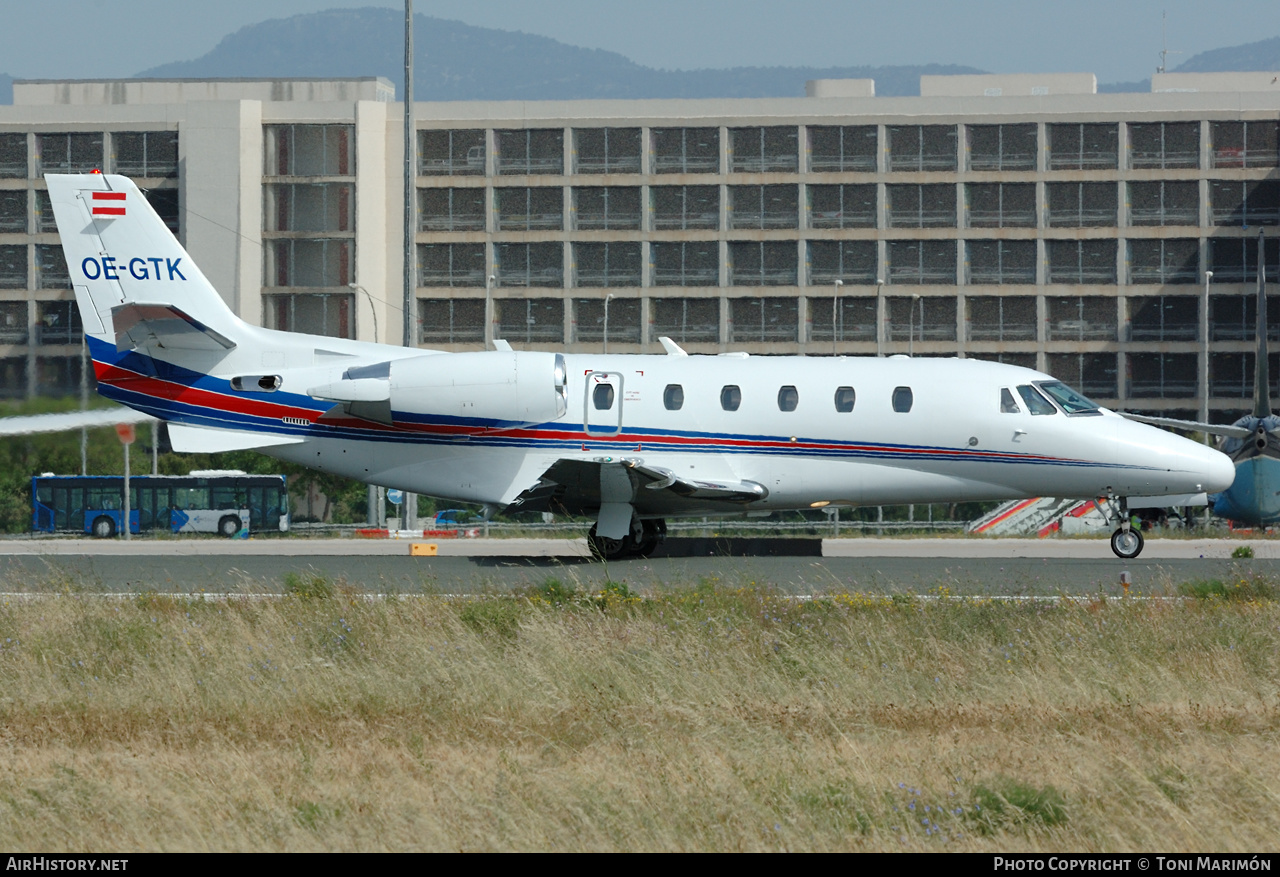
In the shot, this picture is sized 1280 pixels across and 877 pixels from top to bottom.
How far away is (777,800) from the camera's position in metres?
7.39

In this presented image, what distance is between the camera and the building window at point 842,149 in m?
74.9

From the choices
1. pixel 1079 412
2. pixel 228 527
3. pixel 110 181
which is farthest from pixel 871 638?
pixel 228 527

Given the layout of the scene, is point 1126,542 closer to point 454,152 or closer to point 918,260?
point 918,260

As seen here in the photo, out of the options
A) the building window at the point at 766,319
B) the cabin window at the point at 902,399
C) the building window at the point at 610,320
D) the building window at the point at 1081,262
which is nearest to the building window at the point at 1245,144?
the building window at the point at 1081,262

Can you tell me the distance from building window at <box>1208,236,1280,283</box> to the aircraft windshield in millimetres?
57819

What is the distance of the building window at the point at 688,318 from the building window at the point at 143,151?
2737cm

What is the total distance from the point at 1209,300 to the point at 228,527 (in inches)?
2076

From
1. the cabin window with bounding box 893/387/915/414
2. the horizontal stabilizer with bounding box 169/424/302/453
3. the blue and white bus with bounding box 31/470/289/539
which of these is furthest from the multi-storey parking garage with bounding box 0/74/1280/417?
the horizontal stabilizer with bounding box 169/424/302/453

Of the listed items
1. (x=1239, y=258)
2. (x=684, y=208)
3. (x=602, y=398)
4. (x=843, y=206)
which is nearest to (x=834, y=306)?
(x=843, y=206)

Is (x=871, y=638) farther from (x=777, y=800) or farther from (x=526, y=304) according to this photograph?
(x=526, y=304)

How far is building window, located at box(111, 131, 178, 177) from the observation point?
7500 cm

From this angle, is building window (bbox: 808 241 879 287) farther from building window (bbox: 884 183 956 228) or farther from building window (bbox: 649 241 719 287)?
building window (bbox: 649 241 719 287)

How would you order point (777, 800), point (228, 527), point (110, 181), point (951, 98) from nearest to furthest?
point (777, 800) → point (110, 181) → point (228, 527) → point (951, 98)

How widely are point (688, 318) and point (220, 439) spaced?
54.7 metres
